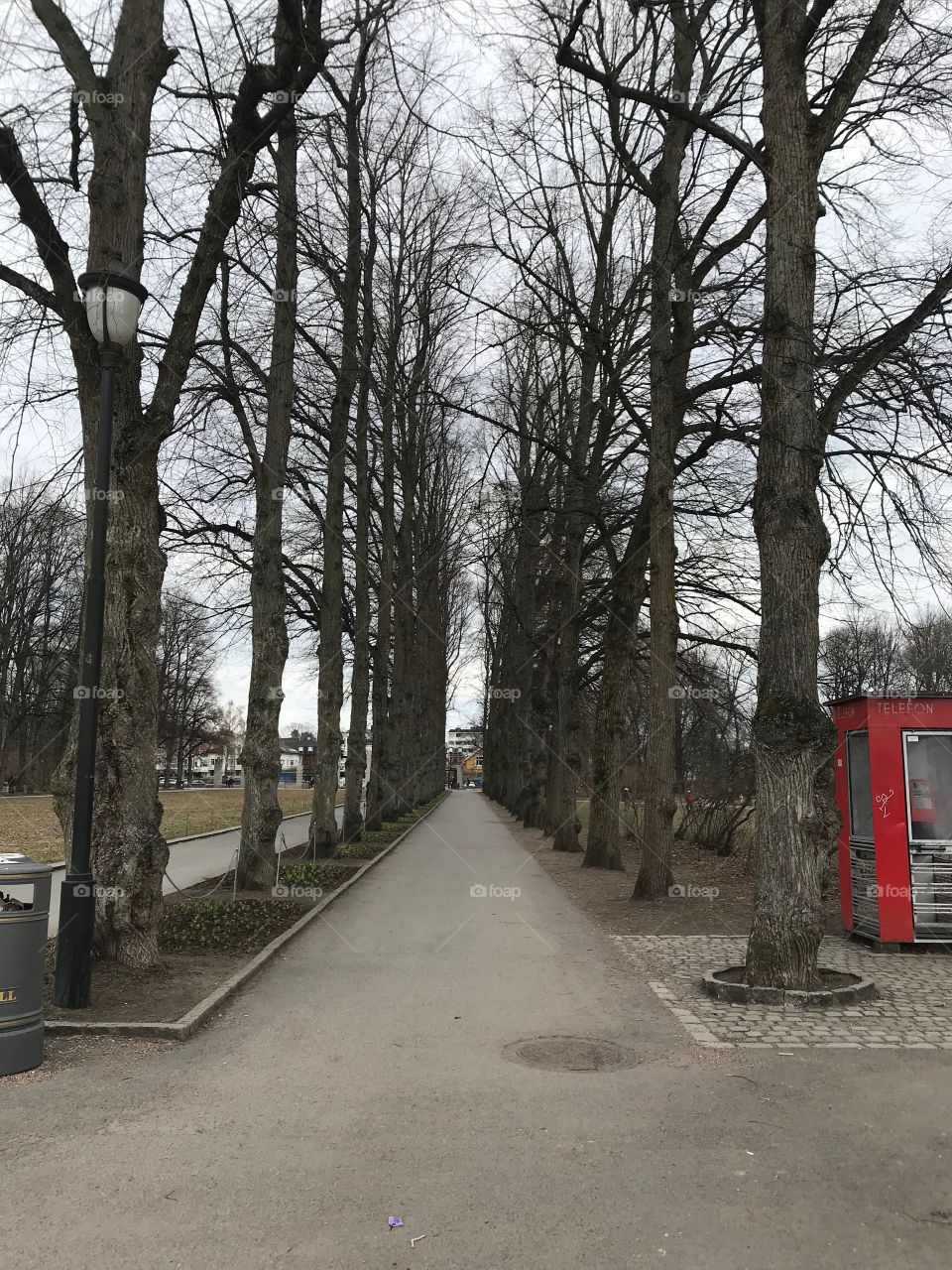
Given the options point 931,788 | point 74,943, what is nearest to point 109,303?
point 74,943

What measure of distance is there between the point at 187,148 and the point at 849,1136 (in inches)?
376

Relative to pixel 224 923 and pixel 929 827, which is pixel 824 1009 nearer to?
pixel 929 827

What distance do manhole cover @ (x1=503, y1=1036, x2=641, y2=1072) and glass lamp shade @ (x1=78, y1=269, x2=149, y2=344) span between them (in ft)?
18.9

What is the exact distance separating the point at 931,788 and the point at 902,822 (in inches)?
41.9

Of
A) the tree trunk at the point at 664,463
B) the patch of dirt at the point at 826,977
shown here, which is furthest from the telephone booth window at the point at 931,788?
the tree trunk at the point at 664,463

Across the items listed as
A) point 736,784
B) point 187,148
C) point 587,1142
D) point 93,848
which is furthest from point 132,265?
point 736,784

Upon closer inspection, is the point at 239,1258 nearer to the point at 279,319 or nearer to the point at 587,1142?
the point at 587,1142

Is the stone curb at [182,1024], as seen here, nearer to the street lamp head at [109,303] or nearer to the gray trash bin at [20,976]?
the gray trash bin at [20,976]

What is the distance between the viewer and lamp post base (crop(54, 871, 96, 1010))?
7320 mm

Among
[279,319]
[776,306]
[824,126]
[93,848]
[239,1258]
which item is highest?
[279,319]

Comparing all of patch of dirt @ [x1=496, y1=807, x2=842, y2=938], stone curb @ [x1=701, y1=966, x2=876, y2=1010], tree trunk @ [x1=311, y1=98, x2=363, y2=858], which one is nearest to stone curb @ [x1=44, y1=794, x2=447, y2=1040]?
stone curb @ [x1=701, y1=966, x2=876, y2=1010]

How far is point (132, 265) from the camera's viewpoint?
905 cm

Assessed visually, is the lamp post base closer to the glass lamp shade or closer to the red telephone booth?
the glass lamp shade

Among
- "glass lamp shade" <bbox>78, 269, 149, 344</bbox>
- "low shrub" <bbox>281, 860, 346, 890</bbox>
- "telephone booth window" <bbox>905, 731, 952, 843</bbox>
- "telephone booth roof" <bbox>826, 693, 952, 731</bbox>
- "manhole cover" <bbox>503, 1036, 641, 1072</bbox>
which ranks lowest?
"manhole cover" <bbox>503, 1036, 641, 1072</bbox>
